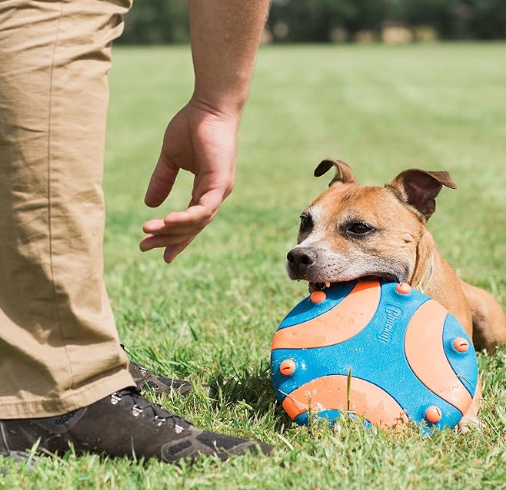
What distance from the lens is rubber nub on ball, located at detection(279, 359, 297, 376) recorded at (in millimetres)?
3088

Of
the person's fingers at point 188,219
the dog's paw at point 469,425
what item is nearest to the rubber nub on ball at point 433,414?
the dog's paw at point 469,425

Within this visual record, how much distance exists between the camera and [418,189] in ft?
13.0

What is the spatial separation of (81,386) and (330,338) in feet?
3.32

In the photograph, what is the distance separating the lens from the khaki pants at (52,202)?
94.1 inches

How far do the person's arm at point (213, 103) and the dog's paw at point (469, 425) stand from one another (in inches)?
50.1

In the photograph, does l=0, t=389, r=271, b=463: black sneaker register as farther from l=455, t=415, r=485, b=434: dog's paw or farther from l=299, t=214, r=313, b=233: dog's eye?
l=299, t=214, r=313, b=233: dog's eye

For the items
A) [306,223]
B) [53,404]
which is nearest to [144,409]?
[53,404]

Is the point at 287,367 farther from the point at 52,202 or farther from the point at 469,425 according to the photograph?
the point at 52,202

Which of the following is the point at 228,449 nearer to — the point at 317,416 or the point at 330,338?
the point at 317,416

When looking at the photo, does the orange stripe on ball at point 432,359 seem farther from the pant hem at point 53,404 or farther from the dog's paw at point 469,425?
the pant hem at point 53,404

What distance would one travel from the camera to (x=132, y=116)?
787 inches

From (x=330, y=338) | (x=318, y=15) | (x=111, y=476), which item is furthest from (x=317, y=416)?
(x=318, y=15)

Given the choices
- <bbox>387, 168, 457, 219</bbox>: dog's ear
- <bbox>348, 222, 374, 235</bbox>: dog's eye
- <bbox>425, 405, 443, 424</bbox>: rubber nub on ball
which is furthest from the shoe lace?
<bbox>387, 168, 457, 219</bbox>: dog's ear

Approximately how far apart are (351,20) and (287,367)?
89.3m
